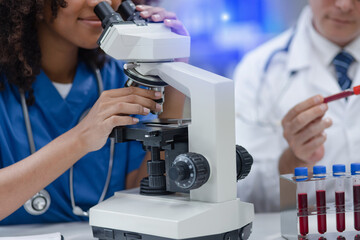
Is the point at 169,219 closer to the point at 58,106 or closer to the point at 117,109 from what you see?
the point at 117,109

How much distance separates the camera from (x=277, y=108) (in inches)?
85.0

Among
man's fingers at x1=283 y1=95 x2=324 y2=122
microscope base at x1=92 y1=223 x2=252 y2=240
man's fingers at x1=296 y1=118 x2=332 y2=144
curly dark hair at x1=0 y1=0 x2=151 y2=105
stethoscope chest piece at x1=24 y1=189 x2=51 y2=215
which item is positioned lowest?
microscope base at x1=92 y1=223 x2=252 y2=240

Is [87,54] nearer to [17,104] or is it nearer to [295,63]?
[17,104]

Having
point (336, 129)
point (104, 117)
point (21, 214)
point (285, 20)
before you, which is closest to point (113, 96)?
point (104, 117)

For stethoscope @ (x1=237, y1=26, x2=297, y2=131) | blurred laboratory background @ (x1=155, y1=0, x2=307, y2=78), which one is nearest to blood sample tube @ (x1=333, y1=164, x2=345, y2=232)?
stethoscope @ (x1=237, y1=26, x2=297, y2=131)

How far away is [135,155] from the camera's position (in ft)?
5.14

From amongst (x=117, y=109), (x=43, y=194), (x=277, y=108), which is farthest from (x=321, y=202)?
(x=277, y=108)

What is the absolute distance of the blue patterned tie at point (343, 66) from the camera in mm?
2098

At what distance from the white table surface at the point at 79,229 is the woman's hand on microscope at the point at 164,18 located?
0.51 meters

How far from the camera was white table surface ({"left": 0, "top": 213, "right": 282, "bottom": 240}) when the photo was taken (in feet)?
4.04

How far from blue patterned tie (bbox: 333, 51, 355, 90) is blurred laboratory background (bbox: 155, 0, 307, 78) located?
2.36 feet

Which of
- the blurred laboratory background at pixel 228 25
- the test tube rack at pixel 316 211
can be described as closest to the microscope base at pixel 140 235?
the test tube rack at pixel 316 211

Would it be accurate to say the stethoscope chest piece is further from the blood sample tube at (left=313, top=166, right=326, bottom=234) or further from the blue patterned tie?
the blue patterned tie

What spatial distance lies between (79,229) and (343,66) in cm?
131
